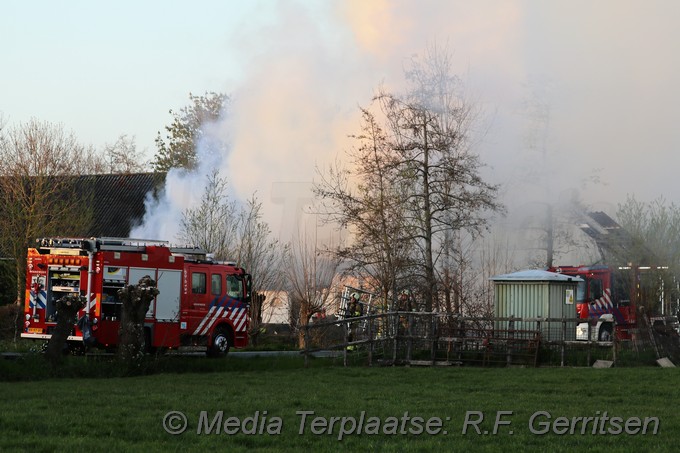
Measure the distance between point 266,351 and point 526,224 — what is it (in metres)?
9.72

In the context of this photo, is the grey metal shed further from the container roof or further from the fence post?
the fence post

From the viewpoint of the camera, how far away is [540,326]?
2453 centimetres

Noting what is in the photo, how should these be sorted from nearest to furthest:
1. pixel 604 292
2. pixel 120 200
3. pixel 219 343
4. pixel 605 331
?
pixel 219 343 < pixel 605 331 < pixel 604 292 < pixel 120 200

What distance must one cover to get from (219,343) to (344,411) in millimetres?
14549

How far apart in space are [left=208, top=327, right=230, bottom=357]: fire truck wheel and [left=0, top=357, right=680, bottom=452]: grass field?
6.86 meters

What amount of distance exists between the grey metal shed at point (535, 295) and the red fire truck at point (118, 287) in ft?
25.3

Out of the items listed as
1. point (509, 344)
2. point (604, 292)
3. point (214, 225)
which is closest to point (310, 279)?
point (214, 225)

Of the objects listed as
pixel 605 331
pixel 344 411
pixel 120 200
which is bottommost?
pixel 344 411

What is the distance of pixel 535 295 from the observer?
2784 centimetres

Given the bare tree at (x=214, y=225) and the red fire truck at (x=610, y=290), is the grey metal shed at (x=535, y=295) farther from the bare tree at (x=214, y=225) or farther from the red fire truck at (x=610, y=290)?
the bare tree at (x=214, y=225)

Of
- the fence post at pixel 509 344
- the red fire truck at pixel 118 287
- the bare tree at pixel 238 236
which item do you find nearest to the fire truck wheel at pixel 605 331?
the fence post at pixel 509 344

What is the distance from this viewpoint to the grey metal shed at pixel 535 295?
90.9 ft

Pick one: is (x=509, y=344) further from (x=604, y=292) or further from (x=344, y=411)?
(x=604, y=292)

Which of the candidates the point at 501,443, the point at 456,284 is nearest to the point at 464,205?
the point at 456,284
